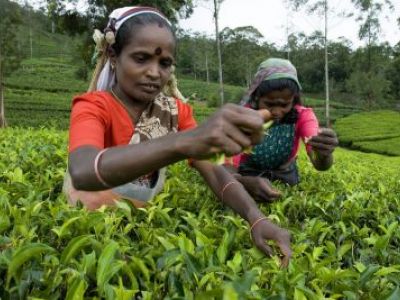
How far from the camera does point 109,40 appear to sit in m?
2.02

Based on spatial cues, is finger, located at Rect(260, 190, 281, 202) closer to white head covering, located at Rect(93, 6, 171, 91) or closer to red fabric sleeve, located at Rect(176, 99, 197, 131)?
red fabric sleeve, located at Rect(176, 99, 197, 131)

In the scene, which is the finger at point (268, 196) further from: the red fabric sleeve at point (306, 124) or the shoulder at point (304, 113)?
the shoulder at point (304, 113)

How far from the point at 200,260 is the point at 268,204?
0.96 metres

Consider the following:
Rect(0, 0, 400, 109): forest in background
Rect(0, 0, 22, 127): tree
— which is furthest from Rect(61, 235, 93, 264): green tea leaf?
Rect(0, 0, 400, 109): forest in background

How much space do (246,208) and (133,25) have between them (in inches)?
32.0

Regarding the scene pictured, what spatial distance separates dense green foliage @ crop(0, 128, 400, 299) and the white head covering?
20.9 inches

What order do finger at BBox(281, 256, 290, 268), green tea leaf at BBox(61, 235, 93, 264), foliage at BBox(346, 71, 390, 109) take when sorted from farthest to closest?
foliage at BBox(346, 71, 390, 109)
finger at BBox(281, 256, 290, 268)
green tea leaf at BBox(61, 235, 93, 264)

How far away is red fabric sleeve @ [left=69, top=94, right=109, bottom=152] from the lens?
5.03 ft

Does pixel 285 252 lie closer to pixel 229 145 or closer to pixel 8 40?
pixel 229 145

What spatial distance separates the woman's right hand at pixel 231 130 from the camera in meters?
1.07

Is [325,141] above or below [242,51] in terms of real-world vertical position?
below

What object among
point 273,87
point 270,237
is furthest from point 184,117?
point 270,237

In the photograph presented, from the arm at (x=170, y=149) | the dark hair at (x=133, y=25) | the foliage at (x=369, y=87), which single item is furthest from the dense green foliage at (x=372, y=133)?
the arm at (x=170, y=149)

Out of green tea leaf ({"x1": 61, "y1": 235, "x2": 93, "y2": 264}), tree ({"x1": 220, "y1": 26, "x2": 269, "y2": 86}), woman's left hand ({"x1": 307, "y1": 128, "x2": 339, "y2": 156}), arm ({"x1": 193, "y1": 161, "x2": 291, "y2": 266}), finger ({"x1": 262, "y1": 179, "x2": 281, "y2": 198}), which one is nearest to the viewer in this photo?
green tea leaf ({"x1": 61, "y1": 235, "x2": 93, "y2": 264})
